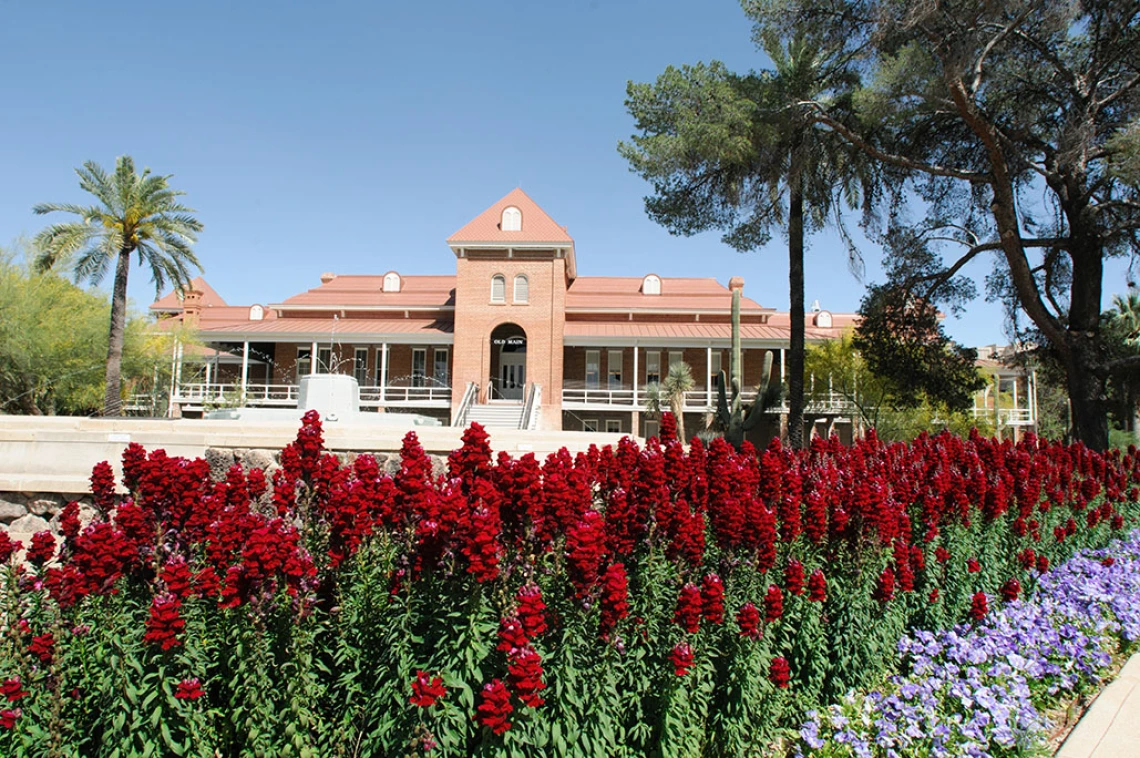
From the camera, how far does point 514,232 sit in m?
30.1

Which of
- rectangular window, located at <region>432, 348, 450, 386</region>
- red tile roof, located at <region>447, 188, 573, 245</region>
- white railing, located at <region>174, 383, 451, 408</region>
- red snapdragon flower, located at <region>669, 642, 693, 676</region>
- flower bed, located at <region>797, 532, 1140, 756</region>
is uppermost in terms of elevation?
red tile roof, located at <region>447, 188, 573, 245</region>

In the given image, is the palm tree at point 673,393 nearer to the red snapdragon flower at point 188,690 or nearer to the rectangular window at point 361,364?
the rectangular window at point 361,364

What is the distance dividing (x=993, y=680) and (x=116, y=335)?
82.9 ft

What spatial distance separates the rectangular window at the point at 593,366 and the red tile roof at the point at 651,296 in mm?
2050

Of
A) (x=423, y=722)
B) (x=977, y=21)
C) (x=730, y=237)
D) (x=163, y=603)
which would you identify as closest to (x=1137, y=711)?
(x=423, y=722)

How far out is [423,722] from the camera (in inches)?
100

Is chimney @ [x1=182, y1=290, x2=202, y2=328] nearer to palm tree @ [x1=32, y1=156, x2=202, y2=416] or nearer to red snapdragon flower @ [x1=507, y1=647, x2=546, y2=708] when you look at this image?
palm tree @ [x1=32, y1=156, x2=202, y2=416]

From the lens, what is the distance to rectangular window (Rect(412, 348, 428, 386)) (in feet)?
105

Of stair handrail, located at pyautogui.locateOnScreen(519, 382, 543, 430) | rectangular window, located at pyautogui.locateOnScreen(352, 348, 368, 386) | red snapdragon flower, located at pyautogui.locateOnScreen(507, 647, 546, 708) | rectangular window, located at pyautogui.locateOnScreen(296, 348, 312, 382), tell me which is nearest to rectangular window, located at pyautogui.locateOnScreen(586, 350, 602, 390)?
stair handrail, located at pyautogui.locateOnScreen(519, 382, 543, 430)

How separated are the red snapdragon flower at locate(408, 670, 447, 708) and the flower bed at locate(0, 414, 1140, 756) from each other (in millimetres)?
12

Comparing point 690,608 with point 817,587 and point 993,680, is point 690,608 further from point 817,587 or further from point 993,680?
point 993,680

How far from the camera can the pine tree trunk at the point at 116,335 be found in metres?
22.6

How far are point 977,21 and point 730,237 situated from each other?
6.16 metres

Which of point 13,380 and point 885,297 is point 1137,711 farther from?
point 13,380
